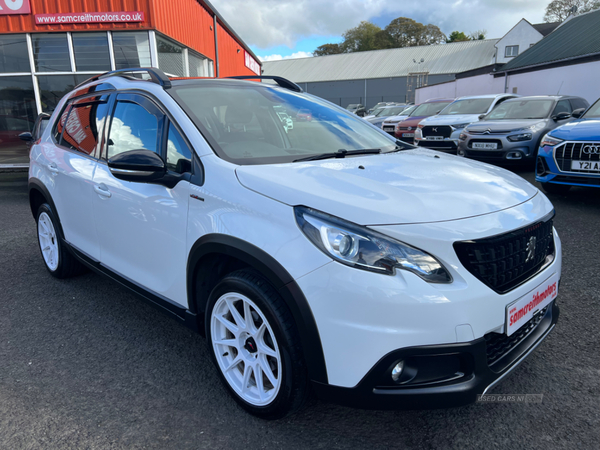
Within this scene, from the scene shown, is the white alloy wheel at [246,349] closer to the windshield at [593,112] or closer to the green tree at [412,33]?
the windshield at [593,112]

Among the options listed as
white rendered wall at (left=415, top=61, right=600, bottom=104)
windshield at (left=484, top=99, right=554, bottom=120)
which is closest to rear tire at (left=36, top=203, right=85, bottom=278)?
windshield at (left=484, top=99, right=554, bottom=120)

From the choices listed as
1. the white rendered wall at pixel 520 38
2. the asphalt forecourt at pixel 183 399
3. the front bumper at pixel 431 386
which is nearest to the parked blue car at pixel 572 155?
the asphalt forecourt at pixel 183 399

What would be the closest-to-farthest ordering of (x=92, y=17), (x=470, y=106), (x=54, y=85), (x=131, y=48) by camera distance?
(x=92, y=17)
(x=470, y=106)
(x=131, y=48)
(x=54, y=85)

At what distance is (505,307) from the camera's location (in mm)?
1842

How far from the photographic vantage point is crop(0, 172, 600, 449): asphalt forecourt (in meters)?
2.05

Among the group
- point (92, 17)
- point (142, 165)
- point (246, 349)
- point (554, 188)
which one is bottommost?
point (554, 188)

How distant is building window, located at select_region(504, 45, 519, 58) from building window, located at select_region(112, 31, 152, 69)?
4385cm

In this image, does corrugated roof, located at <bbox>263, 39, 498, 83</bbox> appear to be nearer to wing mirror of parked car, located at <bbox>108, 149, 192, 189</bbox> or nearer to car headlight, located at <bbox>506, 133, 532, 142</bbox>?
car headlight, located at <bbox>506, 133, 532, 142</bbox>

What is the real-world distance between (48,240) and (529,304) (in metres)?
3.96

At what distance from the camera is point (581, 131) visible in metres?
5.81

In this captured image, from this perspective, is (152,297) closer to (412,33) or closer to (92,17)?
(92,17)

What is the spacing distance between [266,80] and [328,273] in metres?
2.56

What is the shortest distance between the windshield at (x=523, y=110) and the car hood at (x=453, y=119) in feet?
3.39

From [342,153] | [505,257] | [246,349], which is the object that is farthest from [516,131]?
[246,349]
